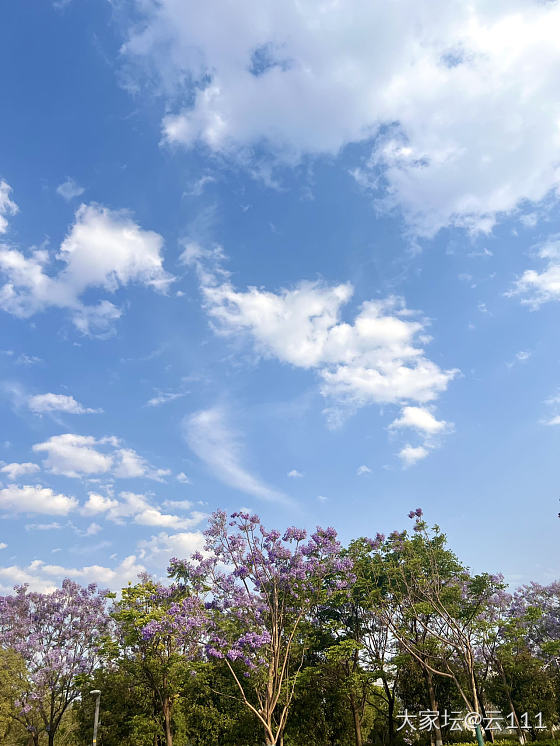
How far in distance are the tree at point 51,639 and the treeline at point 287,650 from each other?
84mm

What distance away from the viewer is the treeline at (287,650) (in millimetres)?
23062

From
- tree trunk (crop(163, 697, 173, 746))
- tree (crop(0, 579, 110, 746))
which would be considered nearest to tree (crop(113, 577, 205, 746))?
tree trunk (crop(163, 697, 173, 746))

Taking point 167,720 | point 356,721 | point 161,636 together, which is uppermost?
point 161,636

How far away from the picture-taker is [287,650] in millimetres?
21953

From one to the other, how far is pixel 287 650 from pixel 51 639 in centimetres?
1810

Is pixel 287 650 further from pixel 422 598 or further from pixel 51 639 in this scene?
pixel 51 639

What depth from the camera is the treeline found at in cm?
2306

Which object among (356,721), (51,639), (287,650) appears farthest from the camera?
(51,639)

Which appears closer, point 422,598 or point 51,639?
point 422,598

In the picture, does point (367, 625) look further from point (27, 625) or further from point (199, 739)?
point (27, 625)

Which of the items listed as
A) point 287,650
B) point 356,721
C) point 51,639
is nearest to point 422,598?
point 287,650

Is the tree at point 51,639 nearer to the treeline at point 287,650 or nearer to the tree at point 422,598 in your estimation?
the treeline at point 287,650

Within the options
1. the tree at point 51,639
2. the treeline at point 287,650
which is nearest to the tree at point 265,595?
the treeline at point 287,650

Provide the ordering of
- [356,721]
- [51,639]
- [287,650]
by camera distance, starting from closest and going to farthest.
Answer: [287,650], [356,721], [51,639]
